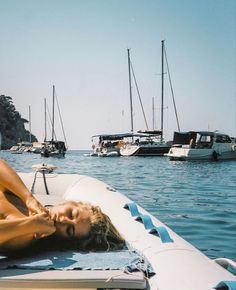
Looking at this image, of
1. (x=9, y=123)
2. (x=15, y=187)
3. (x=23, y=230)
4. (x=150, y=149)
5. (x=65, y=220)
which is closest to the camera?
(x=23, y=230)

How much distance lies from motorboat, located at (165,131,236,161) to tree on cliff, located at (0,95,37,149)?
71083 mm

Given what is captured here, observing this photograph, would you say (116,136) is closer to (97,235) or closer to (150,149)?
(150,149)

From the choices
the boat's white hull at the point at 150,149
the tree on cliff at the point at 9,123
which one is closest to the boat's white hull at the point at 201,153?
the boat's white hull at the point at 150,149

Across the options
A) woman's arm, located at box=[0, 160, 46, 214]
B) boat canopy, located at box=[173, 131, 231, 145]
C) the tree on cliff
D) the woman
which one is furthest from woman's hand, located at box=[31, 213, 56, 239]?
the tree on cliff

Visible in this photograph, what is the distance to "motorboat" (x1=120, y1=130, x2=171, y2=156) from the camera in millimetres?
40188

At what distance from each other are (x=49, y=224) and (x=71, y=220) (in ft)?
0.68

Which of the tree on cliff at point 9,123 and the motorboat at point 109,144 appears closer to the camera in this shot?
the motorboat at point 109,144

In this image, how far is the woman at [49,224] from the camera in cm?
226

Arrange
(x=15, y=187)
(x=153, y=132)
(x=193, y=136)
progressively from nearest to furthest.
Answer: (x=15, y=187), (x=193, y=136), (x=153, y=132)

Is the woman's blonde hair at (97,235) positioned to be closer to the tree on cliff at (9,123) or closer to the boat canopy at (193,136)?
the boat canopy at (193,136)

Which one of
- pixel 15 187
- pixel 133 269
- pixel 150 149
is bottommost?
pixel 150 149

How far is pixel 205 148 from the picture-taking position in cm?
3266

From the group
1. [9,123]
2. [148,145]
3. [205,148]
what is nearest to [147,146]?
[148,145]

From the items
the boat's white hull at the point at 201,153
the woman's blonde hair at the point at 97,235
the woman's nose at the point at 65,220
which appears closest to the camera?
the woman's nose at the point at 65,220
